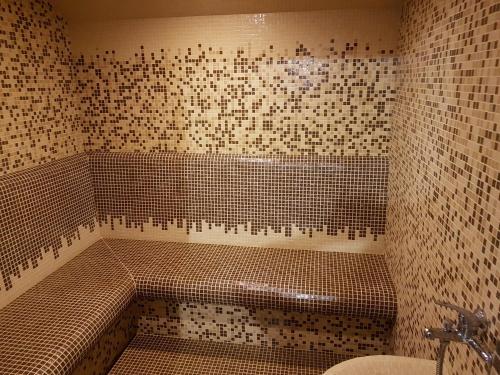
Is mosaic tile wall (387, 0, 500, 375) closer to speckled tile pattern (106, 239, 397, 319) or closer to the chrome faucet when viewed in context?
the chrome faucet

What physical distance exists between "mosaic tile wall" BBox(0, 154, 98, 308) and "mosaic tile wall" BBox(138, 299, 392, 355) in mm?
721

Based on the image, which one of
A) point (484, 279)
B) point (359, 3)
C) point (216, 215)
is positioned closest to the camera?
point (484, 279)

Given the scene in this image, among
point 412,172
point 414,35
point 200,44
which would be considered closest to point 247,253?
point 412,172

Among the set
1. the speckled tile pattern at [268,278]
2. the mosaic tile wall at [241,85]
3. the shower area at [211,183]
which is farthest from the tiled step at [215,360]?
the mosaic tile wall at [241,85]

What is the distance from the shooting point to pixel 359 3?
2.56 m

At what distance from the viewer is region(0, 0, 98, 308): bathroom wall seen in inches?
93.4

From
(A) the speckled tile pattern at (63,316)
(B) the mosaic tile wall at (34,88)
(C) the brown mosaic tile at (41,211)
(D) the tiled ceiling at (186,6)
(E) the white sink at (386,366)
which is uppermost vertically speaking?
(D) the tiled ceiling at (186,6)

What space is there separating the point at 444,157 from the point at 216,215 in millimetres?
1868

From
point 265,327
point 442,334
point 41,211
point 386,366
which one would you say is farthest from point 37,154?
point 442,334

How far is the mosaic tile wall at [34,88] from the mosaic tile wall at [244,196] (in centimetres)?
40

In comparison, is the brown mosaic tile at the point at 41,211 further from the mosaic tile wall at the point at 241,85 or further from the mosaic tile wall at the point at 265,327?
the mosaic tile wall at the point at 265,327

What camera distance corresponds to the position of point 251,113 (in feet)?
9.52

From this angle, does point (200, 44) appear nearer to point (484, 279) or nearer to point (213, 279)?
point (213, 279)

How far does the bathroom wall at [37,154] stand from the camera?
2373mm
